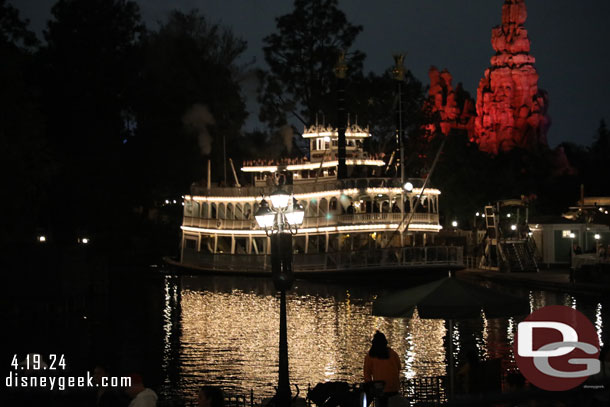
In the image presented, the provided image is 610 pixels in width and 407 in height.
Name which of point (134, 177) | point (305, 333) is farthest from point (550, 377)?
point (134, 177)

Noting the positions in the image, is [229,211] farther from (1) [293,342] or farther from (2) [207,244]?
(1) [293,342]

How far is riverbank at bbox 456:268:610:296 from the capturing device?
35.3 m

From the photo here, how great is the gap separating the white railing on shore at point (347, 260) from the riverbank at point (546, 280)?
2.18m

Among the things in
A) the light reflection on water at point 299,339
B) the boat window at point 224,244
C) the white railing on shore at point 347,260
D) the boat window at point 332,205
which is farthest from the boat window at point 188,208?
the light reflection on water at point 299,339

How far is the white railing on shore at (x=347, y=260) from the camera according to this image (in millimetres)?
44500

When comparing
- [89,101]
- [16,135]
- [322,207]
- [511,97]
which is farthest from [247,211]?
[511,97]

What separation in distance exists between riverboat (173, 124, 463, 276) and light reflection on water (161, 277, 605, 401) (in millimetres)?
6747

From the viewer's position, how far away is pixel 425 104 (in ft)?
223

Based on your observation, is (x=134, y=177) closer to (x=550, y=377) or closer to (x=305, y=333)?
(x=305, y=333)

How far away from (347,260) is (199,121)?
19.0 m

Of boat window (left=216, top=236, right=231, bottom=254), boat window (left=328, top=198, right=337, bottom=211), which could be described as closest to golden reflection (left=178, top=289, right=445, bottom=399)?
boat window (left=328, top=198, right=337, bottom=211)

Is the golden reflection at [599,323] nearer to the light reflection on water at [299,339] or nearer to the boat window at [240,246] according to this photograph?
the light reflection on water at [299,339]

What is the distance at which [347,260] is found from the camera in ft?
156

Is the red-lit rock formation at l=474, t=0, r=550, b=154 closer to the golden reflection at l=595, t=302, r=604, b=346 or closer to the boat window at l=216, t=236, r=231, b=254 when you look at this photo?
the boat window at l=216, t=236, r=231, b=254
